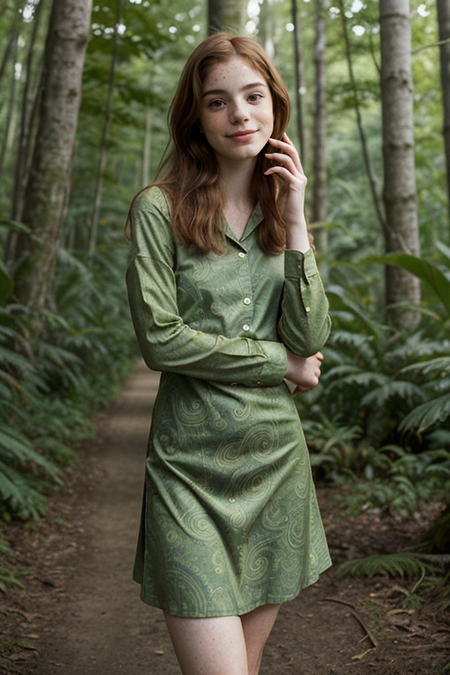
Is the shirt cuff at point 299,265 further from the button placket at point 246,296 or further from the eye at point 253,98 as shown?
the eye at point 253,98

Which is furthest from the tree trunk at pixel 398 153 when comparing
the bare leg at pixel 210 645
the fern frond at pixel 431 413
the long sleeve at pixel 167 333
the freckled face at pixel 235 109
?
the bare leg at pixel 210 645

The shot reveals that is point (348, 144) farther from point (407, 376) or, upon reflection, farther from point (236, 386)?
point (236, 386)

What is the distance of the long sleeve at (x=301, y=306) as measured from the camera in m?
2.21

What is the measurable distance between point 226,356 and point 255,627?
84 cm

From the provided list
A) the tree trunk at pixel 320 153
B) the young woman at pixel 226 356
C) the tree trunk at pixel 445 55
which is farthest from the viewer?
the tree trunk at pixel 320 153

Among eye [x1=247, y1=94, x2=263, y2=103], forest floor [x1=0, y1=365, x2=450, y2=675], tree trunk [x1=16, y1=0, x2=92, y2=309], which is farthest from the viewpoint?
tree trunk [x1=16, y1=0, x2=92, y2=309]

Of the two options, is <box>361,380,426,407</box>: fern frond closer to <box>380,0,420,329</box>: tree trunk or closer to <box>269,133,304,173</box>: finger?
<box>380,0,420,329</box>: tree trunk

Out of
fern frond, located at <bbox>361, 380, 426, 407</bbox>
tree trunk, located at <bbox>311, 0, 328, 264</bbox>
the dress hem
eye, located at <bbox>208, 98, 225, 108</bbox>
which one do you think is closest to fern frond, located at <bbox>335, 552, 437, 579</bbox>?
fern frond, located at <bbox>361, 380, 426, 407</bbox>

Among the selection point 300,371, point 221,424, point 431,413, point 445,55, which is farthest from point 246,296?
point 445,55

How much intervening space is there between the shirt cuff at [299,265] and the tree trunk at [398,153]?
465cm

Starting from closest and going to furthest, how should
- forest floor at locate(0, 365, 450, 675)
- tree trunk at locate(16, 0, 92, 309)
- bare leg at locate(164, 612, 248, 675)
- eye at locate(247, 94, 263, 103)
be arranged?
bare leg at locate(164, 612, 248, 675)
eye at locate(247, 94, 263, 103)
forest floor at locate(0, 365, 450, 675)
tree trunk at locate(16, 0, 92, 309)

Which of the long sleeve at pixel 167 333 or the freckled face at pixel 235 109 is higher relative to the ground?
the freckled face at pixel 235 109

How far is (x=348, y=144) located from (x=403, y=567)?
726 inches

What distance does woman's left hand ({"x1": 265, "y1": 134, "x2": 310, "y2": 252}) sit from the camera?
224 cm
